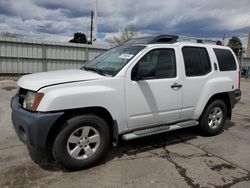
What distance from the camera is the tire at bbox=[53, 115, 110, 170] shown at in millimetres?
3783

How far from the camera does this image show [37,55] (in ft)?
60.2

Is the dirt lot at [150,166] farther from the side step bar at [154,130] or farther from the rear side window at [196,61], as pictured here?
the rear side window at [196,61]

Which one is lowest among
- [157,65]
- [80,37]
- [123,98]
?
[123,98]

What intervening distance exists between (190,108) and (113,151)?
171cm

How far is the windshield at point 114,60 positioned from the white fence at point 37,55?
14053mm

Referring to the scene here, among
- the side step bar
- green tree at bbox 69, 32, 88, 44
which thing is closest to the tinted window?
the side step bar

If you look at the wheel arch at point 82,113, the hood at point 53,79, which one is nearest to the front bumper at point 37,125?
the wheel arch at point 82,113

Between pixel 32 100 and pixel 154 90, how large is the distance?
1953mm

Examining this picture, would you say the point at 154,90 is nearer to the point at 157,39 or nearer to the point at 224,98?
the point at 157,39

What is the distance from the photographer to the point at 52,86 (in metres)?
3.69

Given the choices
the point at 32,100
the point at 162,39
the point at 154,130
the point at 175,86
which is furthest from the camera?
the point at 162,39

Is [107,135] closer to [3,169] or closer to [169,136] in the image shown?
[3,169]

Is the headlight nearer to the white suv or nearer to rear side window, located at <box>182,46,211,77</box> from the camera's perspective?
the white suv

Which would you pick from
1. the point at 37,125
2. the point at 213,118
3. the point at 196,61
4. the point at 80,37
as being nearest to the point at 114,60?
the point at 196,61
